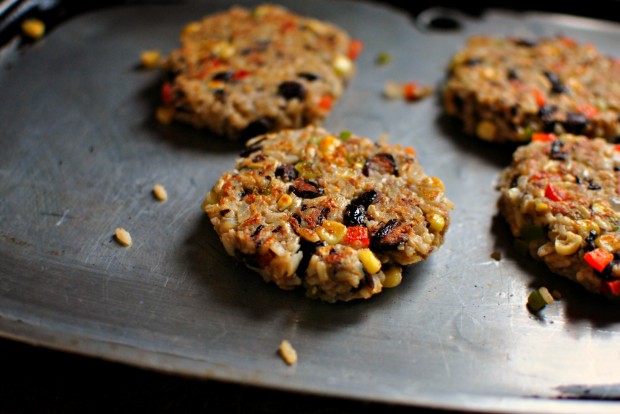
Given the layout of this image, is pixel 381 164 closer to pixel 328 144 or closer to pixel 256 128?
pixel 328 144

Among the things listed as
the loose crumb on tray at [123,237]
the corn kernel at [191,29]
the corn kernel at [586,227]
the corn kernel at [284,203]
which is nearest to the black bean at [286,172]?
the corn kernel at [284,203]

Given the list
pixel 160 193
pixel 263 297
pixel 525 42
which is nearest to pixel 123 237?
pixel 160 193

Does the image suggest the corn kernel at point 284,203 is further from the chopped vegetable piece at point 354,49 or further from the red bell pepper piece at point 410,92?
the chopped vegetable piece at point 354,49

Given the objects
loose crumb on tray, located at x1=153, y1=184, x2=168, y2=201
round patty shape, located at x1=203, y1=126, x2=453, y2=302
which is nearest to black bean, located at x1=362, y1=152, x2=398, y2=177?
round patty shape, located at x1=203, y1=126, x2=453, y2=302

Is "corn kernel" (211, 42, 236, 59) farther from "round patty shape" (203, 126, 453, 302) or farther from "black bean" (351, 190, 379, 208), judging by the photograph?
"black bean" (351, 190, 379, 208)

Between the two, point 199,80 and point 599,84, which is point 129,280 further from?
point 599,84

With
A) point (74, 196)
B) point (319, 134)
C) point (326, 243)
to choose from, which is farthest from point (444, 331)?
point (74, 196)
